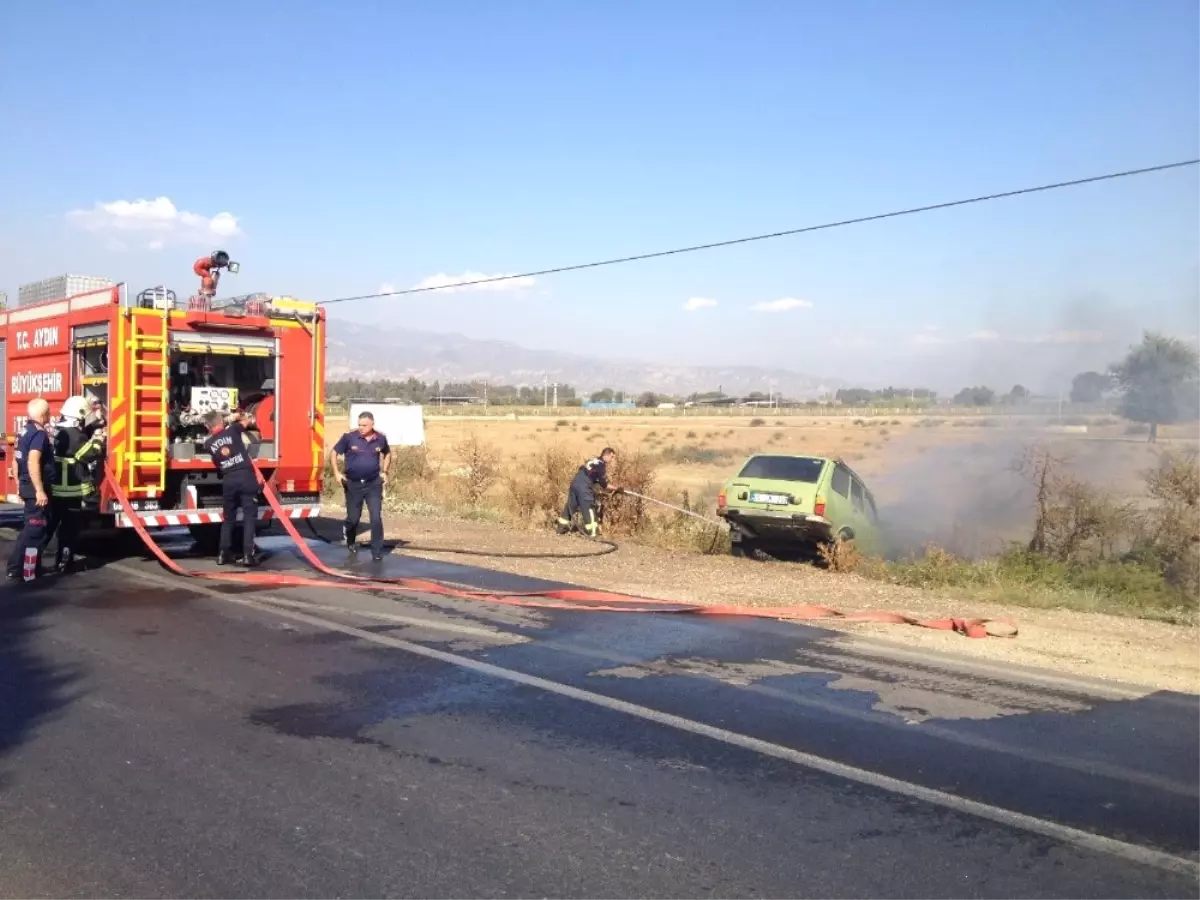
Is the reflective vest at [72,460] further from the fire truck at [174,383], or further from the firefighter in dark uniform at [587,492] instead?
the firefighter in dark uniform at [587,492]

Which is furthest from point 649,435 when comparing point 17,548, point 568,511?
point 17,548

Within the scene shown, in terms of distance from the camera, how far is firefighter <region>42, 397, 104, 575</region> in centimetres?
1120

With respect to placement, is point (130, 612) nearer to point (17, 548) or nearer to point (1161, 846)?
point (17, 548)

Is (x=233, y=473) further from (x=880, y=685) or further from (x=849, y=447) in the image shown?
(x=849, y=447)

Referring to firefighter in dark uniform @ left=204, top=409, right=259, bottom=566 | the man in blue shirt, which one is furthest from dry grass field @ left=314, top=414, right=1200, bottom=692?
firefighter in dark uniform @ left=204, top=409, right=259, bottom=566

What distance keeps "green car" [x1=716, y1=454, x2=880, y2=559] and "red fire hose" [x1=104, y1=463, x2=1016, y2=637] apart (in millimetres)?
4513

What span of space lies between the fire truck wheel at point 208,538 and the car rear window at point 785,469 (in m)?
7.11

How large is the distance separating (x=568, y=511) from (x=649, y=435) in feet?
154

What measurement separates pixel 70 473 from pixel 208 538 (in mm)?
2427

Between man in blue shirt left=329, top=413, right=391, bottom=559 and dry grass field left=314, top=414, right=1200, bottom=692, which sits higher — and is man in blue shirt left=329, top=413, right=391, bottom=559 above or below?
above

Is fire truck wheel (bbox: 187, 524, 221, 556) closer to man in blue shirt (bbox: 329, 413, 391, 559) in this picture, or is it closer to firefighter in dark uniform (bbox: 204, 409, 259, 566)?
firefighter in dark uniform (bbox: 204, 409, 259, 566)

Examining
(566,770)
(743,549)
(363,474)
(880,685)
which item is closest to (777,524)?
(743,549)

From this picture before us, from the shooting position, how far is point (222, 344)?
12.1 meters

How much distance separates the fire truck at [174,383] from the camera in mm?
11406
